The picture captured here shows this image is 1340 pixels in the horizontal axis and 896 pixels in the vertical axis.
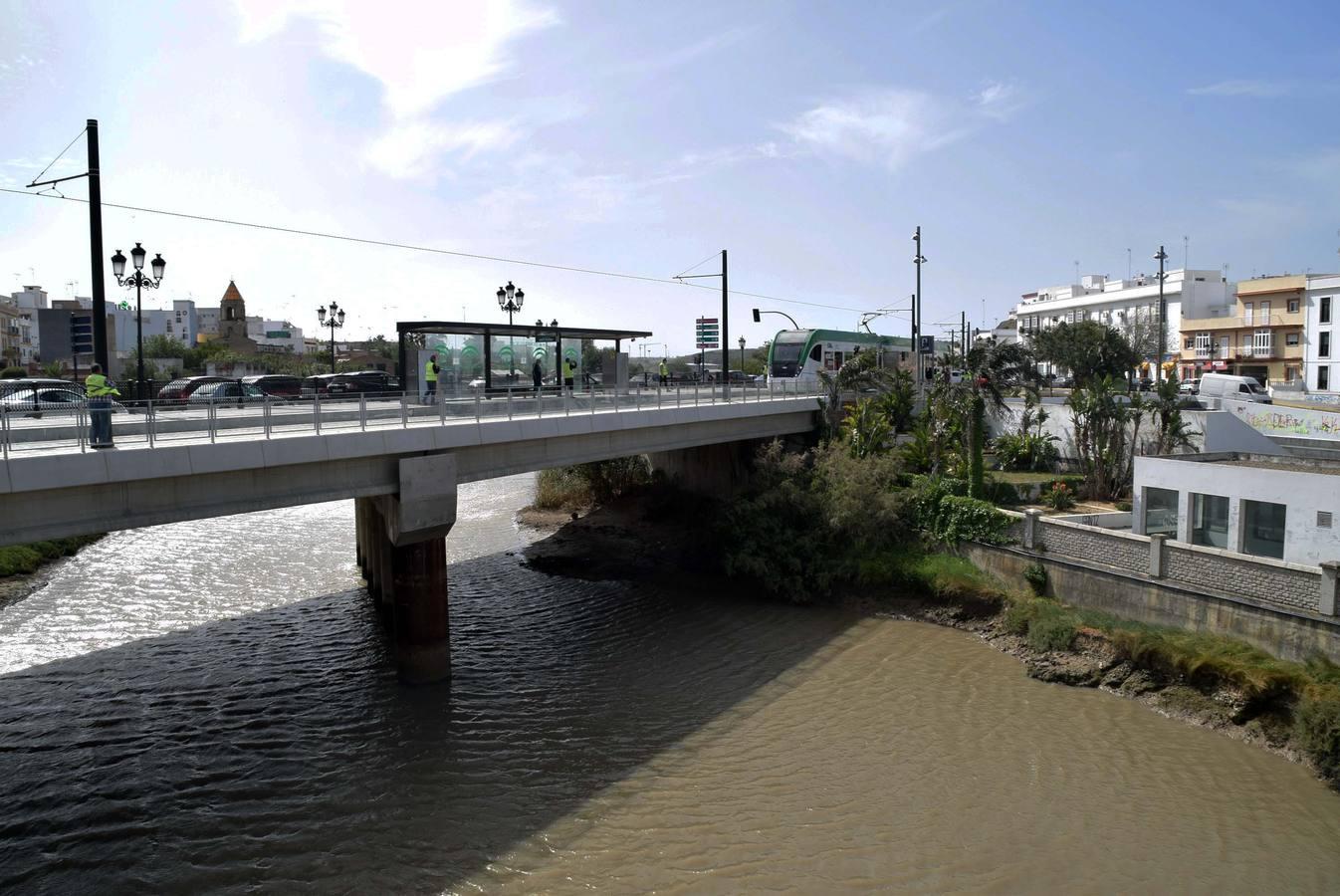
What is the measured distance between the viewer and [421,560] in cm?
1664

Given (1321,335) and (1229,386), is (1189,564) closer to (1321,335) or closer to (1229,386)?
(1229,386)

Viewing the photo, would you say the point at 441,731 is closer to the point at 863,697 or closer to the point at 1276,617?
the point at 863,697

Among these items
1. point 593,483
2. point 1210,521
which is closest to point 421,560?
point 593,483

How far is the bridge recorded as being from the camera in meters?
11.3

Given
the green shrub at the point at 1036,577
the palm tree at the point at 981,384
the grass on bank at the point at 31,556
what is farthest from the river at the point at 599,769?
the palm tree at the point at 981,384

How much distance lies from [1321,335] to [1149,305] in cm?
2017

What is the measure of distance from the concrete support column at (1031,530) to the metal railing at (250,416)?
10.1 m

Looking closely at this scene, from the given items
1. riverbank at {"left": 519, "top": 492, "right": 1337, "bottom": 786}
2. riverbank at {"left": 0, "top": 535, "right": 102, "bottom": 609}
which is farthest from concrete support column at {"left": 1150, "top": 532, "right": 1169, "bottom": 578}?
riverbank at {"left": 0, "top": 535, "right": 102, "bottom": 609}

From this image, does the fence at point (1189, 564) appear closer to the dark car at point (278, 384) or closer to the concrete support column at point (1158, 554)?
the concrete support column at point (1158, 554)

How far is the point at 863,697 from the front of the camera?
16516mm

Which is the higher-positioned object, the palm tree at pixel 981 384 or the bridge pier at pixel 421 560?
the palm tree at pixel 981 384

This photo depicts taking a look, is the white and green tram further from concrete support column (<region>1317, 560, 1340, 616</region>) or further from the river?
concrete support column (<region>1317, 560, 1340, 616</region>)

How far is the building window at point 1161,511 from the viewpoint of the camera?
20000 millimetres

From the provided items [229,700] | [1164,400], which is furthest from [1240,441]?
[229,700]
